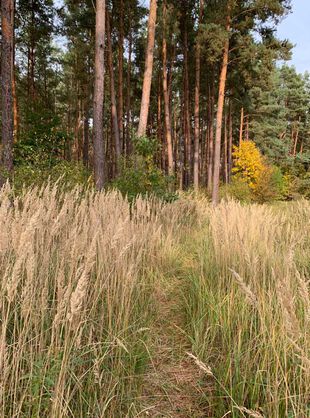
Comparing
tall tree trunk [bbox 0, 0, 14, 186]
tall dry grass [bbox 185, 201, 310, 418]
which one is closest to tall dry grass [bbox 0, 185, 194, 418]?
tall dry grass [bbox 185, 201, 310, 418]

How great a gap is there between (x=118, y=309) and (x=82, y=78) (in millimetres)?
22127

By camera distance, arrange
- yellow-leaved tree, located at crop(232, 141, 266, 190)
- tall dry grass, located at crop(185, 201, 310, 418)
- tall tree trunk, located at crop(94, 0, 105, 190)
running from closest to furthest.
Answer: tall dry grass, located at crop(185, 201, 310, 418)
tall tree trunk, located at crop(94, 0, 105, 190)
yellow-leaved tree, located at crop(232, 141, 266, 190)

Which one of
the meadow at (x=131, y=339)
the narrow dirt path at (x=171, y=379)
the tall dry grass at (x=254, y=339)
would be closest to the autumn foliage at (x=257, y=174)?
the tall dry grass at (x=254, y=339)

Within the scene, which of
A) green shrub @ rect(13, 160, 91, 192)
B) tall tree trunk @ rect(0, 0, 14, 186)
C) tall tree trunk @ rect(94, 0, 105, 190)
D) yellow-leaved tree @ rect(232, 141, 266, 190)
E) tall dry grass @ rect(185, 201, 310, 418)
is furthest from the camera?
yellow-leaved tree @ rect(232, 141, 266, 190)

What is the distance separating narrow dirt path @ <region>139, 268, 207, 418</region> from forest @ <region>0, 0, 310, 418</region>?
0.01 meters

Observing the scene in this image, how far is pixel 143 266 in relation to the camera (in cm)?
342

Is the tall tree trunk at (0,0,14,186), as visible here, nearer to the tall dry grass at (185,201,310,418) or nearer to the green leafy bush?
the green leafy bush

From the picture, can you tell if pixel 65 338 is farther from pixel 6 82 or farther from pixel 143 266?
pixel 6 82

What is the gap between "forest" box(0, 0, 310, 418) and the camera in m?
1.40

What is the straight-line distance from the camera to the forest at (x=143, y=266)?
4.61ft

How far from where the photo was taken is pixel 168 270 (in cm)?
403

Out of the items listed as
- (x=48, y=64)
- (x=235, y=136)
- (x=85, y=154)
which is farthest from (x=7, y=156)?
(x=235, y=136)

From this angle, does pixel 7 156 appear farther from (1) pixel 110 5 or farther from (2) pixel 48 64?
(2) pixel 48 64

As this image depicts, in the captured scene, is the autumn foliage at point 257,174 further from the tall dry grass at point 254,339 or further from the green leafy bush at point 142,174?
the tall dry grass at point 254,339
